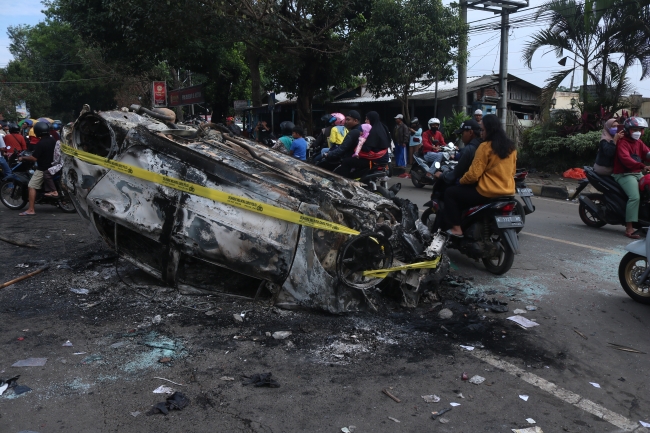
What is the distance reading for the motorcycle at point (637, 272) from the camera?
4930 millimetres

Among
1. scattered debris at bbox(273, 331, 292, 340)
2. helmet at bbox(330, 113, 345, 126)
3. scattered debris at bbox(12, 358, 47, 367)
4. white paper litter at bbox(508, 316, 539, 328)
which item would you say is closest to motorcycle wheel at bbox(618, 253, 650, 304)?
white paper litter at bbox(508, 316, 539, 328)

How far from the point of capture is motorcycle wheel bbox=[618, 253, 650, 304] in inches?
199

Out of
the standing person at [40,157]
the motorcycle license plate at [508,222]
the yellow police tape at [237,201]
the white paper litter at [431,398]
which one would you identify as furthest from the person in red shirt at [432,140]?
the white paper litter at [431,398]

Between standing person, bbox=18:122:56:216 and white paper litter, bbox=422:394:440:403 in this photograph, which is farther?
standing person, bbox=18:122:56:216

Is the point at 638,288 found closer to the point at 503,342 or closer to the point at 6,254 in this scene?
the point at 503,342

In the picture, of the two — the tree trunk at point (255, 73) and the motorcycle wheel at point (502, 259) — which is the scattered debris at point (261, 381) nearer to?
the motorcycle wheel at point (502, 259)

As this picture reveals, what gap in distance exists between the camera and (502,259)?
5930 mm

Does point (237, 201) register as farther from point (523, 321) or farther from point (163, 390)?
point (523, 321)

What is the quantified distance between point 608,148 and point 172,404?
7.01 m

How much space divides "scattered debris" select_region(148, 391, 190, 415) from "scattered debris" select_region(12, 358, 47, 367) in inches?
45.5

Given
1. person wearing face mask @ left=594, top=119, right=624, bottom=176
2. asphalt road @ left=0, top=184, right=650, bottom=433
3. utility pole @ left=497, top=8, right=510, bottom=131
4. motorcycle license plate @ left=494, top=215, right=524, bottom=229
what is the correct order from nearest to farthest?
1. asphalt road @ left=0, top=184, right=650, bottom=433
2. motorcycle license plate @ left=494, top=215, right=524, bottom=229
3. person wearing face mask @ left=594, top=119, right=624, bottom=176
4. utility pole @ left=497, top=8, right=510, bottom=131

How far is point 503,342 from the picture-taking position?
422 centimetres

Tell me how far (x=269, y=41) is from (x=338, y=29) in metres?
2.57

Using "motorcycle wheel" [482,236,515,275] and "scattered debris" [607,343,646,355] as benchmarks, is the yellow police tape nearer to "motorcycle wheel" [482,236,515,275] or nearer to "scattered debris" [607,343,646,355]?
"motorcycle wheel" [482,236,515,275]
